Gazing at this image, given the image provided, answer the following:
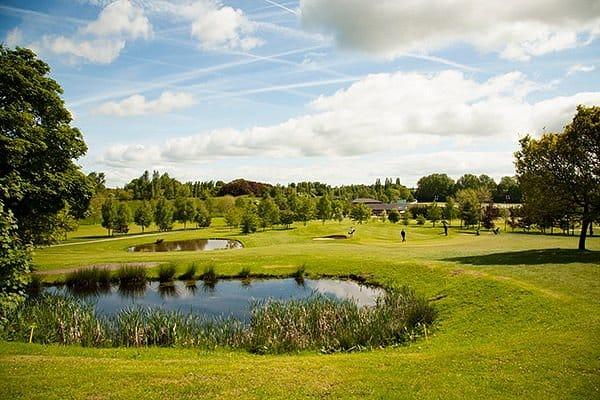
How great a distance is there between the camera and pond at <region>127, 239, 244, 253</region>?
63.0m

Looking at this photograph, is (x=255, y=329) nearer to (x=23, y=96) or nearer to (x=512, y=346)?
(x=512, y=346)

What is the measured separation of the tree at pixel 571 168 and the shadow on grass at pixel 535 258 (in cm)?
332

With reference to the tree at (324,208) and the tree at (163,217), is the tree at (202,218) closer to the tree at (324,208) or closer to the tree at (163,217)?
the tree at (163,217)

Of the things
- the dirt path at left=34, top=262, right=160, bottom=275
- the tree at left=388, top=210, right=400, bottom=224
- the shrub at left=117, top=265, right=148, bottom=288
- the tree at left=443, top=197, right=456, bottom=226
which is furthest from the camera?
the tree at left=388, top=210, right=400, bottom=224

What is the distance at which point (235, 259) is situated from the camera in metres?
40.0

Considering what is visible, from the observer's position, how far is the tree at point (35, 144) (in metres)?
25.6

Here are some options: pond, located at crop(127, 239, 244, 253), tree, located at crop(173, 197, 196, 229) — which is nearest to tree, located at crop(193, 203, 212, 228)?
tree, located at crop(173, 197, 196, 229)

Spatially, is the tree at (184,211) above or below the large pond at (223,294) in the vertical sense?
above

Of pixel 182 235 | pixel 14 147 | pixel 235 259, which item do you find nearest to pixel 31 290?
Result: pixel 14 147

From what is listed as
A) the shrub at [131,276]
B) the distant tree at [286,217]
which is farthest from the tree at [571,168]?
the distant tree at [286,217]

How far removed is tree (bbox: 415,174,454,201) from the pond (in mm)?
132905

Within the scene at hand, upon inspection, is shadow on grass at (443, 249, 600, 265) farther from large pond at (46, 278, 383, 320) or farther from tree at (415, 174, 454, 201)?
tree at (415, 174, 454, 201)

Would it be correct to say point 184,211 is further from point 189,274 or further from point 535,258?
point 535,258

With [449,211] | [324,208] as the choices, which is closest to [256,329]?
[324,208]
